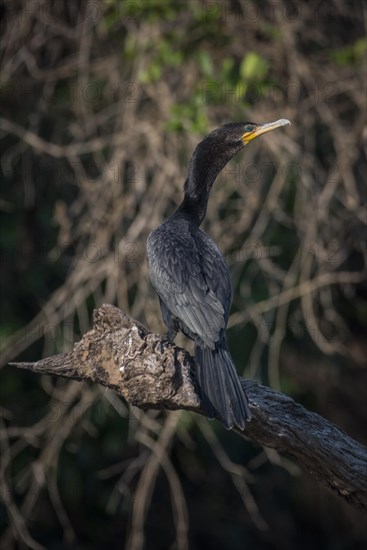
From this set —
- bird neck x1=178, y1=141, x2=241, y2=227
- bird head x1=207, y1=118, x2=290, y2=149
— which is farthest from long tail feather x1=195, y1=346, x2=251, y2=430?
bird head x1=207, y1=118, x2=290, y2=149

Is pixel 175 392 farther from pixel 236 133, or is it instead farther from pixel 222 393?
pixel 236 133

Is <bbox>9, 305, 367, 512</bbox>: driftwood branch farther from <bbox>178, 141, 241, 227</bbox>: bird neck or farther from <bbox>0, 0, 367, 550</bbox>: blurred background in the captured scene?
<bbox>0, 0, 367, 550</bbox>: blurred background

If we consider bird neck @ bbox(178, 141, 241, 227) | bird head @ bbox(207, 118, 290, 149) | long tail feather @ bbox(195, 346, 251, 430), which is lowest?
long tail feather @ bbox(195, 346, 251, 430)

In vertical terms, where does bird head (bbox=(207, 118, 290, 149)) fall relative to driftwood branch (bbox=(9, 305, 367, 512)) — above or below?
above

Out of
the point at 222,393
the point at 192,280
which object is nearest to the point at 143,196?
the point at 192,280

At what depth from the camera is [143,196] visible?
638 cm

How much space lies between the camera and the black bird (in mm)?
3844

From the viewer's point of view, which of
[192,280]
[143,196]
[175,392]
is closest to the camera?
[175,392]

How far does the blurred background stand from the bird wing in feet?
3.92

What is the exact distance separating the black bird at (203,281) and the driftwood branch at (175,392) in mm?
82

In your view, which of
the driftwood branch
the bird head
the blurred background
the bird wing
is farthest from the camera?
the blurred background

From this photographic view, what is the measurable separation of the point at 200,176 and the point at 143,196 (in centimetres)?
129

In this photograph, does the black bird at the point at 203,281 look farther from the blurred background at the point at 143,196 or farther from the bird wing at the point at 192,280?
the blurred background at the point at 143,196

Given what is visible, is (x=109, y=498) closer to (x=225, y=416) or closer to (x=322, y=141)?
(x=322, y=141)
